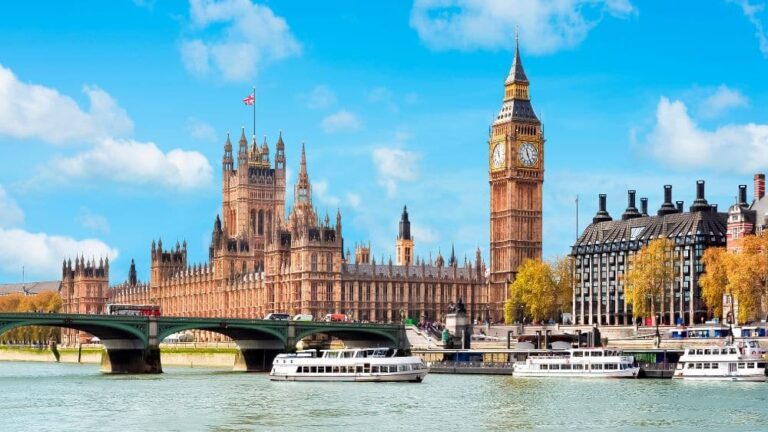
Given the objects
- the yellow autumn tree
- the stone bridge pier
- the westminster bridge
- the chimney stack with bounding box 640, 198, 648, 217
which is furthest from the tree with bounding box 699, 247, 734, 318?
the stone bridge pier

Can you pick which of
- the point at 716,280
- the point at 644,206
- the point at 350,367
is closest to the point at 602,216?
the point at 644,206

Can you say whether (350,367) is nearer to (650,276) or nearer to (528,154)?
(650,276)

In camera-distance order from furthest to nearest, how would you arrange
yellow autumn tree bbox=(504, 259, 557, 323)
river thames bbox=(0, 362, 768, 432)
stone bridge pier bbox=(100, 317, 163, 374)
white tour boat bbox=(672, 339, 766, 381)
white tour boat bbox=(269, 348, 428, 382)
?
yellow autumn tree bbox=(504, 259, 557, 323), stone bridge pier bbox=(100, 317, 163, 374), white tour boat bbox=(269, 348, 428, 382), white tour boat bbox=(672, 339, 766, 381), river thames bbox=(0, 362, 768, 432)

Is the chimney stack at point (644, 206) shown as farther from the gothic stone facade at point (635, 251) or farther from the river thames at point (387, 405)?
the river thames at point (387, 405)

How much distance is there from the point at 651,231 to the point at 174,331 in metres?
51.2

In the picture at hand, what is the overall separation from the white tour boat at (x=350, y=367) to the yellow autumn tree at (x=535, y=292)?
47.0 m

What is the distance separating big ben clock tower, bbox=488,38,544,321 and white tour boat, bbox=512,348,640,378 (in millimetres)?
62251

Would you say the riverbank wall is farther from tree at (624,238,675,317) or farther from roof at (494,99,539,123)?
roof at (494,99,539,123)

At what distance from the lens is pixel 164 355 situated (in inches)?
5699

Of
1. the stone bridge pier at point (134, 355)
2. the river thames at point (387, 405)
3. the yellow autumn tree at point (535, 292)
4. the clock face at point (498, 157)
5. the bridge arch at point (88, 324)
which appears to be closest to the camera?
the river thames at point (387, 405)

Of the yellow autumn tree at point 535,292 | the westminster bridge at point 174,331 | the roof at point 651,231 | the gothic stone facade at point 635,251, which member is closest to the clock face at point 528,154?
the gothic stone facade at point 635,251

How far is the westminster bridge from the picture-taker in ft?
341

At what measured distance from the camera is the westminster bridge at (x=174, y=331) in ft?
341

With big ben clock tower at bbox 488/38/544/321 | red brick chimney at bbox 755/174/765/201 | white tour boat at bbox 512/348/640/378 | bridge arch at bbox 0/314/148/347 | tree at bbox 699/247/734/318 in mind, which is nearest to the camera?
white tour boat at bbox 512/348/640/378
